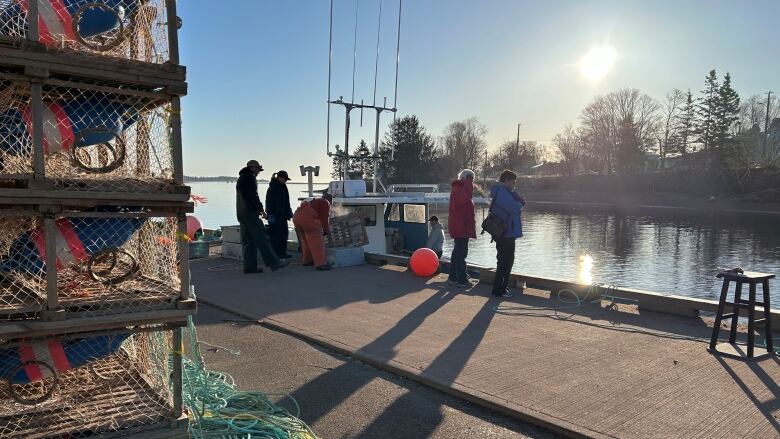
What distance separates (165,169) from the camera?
3.47m

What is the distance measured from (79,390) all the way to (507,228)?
6.23 meters

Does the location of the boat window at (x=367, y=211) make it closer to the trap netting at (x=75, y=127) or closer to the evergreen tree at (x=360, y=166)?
the evergreen tree at (x=360, y=166)

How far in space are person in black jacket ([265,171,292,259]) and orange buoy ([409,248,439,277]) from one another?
3.30m

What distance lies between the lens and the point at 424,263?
10297 millimetres

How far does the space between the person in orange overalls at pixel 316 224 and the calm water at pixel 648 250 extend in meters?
5.54

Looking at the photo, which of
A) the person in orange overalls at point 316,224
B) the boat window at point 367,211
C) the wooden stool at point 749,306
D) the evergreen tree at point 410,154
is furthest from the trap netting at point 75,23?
the evergreen tree at point 410,154

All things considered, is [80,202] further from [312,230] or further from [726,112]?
[726,112]

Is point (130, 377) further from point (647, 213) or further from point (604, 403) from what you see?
point (647, 213)

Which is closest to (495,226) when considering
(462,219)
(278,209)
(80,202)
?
(462,219)

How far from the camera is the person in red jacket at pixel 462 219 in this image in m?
9.40

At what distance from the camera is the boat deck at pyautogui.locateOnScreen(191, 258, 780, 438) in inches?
167

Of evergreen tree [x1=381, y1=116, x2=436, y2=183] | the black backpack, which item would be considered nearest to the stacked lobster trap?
the black backpack

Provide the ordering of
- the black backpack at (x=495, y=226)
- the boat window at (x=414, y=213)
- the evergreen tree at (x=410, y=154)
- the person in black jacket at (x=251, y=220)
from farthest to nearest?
1. the evergreen tree at (x=410, y=154)
2. the boat window at (x=414, y=213)
3. the person in black jacket at (x=251, y=220)
4. the black backpack at (x=495, y=226)

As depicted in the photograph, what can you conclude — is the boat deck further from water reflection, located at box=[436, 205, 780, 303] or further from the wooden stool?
water reflection, located at box=[436, 205, 780, 303]
